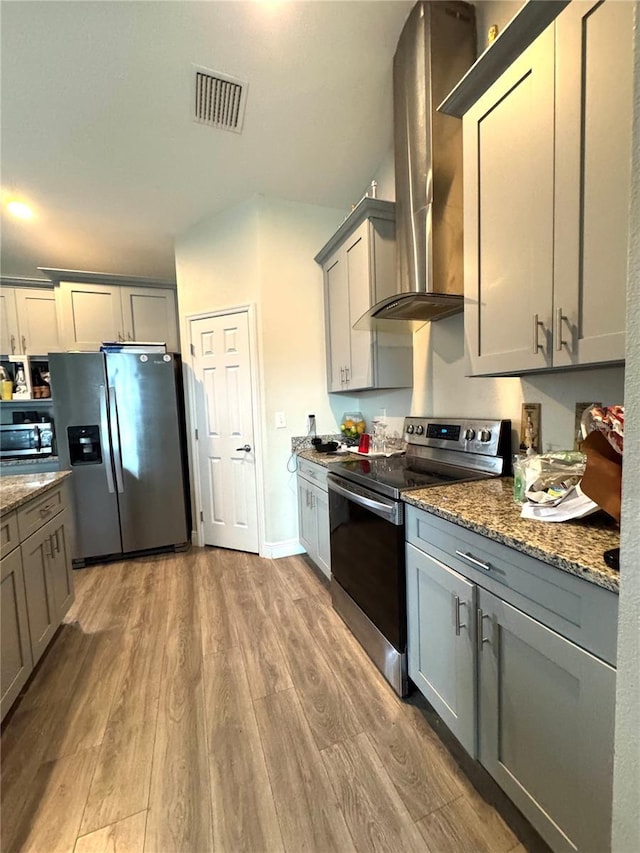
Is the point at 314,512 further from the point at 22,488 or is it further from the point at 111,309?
the point at 111,309

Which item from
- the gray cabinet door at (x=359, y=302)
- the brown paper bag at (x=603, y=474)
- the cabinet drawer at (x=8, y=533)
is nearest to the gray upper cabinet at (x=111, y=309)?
the gray cabinet door at (x=359, y=302)

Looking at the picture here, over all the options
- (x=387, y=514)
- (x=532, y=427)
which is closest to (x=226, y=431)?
(x=387, y=514)

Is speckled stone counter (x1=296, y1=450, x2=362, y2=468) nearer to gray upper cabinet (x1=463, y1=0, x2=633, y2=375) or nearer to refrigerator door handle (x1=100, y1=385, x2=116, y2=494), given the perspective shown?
gray upper cabinet (x1=463, y1=0, x2=633, y2=375)

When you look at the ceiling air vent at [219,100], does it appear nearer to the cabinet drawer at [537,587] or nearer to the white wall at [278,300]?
the white wall at [278,300]

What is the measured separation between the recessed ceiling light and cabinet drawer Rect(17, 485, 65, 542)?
2301 mm

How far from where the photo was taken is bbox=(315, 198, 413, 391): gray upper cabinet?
7.07 feet

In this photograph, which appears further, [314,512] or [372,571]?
[314,512]

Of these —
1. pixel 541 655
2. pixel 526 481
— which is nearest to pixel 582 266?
pixel 526 481

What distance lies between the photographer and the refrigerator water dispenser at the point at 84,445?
9.55 feet

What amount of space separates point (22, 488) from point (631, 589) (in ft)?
7.51

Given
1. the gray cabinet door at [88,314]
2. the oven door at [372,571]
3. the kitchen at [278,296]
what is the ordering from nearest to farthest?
the oven door at [372,571] < the kitchen at [278,296] < the gray cabinet door at [88,314]

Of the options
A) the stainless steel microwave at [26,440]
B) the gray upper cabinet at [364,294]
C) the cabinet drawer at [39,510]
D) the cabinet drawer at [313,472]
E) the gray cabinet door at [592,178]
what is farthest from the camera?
the stainless steel microwave at [26,440]

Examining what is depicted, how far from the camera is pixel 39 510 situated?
5.70ft

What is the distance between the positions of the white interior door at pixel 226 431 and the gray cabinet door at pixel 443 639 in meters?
1.84
